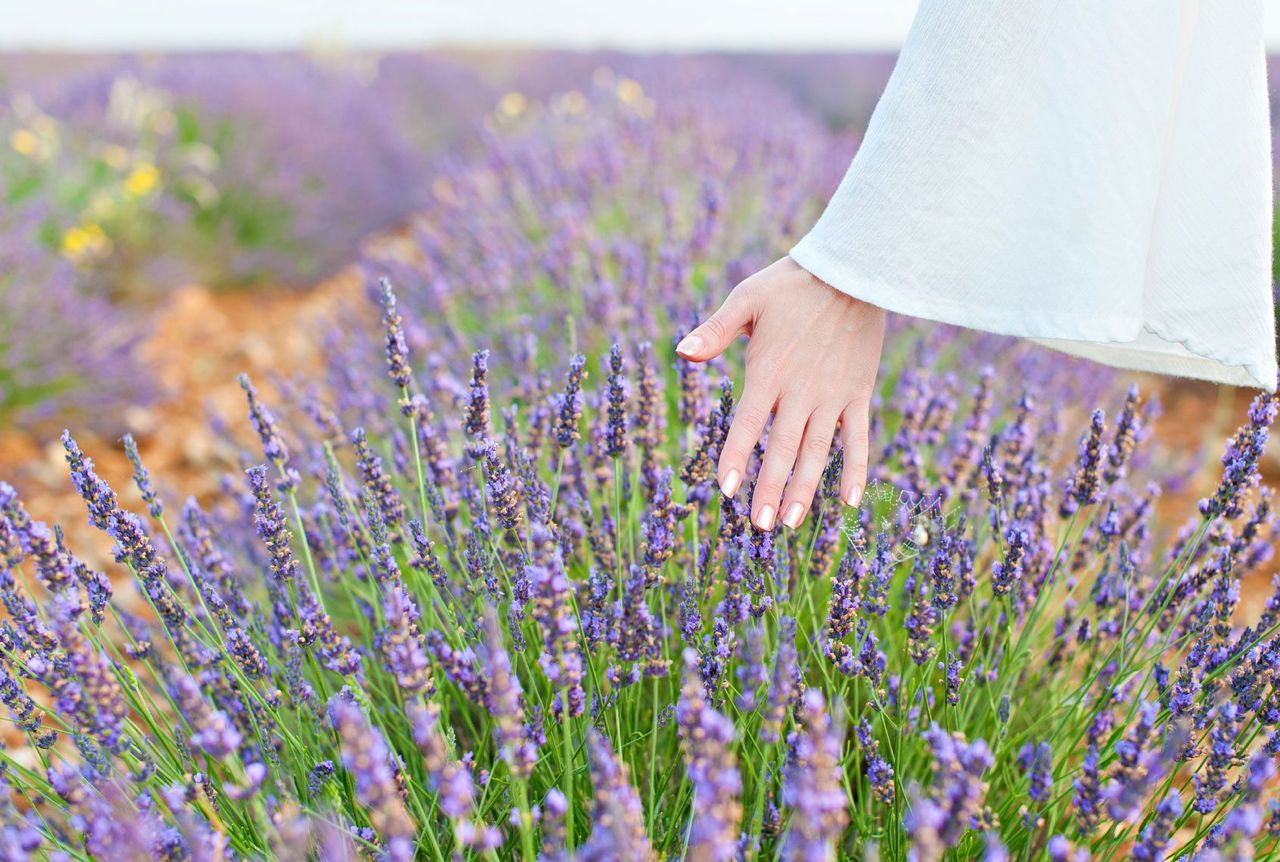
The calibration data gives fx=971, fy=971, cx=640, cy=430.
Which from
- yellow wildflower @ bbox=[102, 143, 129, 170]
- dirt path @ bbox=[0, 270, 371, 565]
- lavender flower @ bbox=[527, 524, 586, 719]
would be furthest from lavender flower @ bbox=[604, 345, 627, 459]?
yellow wildflower @ bbox=[102, 143, 129, 170]

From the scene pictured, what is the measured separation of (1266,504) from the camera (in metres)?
1.36

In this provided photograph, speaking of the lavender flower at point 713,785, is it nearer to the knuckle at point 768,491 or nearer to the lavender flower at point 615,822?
the lavender flower at point 615,822

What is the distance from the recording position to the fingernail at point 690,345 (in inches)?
49.2

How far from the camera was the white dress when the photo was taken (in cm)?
125

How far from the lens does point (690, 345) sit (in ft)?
4.13

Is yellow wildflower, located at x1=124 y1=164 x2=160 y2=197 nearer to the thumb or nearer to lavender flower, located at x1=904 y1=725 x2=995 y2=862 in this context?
the thumb

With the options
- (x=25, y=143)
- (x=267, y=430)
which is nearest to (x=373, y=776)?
(x=267, y=430)

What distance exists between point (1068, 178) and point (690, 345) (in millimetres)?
549

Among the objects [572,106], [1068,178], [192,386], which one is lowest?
[192,386]

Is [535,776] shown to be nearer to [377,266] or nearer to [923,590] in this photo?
[923,590]

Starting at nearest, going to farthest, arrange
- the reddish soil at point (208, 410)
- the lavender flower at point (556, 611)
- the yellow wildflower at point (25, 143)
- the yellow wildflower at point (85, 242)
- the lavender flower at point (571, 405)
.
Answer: the lavender flower at point (556, 611) < the lavender flower at point (571, 405) < the reddish soil at point (208, 410) < the yellow wildflower at point (85, 242) < the yellow wildflower at point (25, 143)

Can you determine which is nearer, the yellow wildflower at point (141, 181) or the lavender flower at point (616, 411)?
the lavender flower at point (616, 411)

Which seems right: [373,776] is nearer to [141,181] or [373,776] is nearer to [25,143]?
[141,181]

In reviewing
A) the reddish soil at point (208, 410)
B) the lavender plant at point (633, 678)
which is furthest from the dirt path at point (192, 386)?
the lavender plant at point (633, 678)
